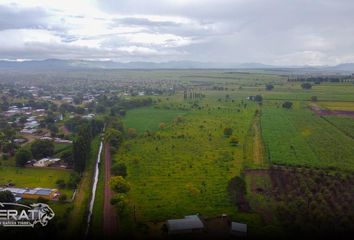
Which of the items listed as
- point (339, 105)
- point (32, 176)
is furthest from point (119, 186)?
point (339, 105)

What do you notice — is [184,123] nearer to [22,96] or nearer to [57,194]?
[57,194]

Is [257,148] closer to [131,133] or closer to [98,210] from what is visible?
[131,133]

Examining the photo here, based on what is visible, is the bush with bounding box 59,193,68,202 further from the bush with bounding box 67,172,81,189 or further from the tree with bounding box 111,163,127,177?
the tree with bounding box 111,163,127,177

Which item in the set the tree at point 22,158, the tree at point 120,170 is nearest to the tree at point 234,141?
the tree at point 120,170

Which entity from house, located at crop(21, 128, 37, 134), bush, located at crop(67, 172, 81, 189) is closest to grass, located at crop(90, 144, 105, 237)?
bush, located at crop(67, 172, 81, 189)

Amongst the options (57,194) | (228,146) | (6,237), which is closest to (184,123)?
(228,146)

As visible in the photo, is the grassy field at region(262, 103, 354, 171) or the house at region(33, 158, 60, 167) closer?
the grassy field at region(262, 103, 354, 171)
